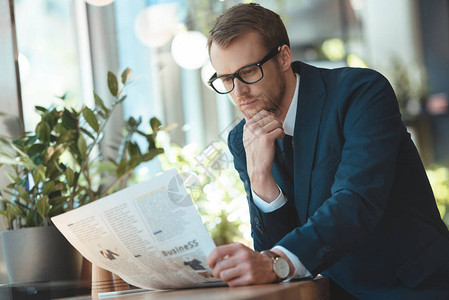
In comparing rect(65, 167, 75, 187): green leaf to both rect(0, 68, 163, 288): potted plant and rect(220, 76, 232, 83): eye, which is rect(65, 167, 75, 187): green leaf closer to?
rect(0, 68, 163, 288): potted plant

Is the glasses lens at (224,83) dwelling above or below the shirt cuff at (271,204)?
above

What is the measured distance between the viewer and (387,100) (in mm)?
1356

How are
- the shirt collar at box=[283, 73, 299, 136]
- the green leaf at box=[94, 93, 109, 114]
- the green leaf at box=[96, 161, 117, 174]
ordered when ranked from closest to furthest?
the shirt collar at box=[283, 73, 299, 136], the green leaf at box=[94, 93, 109, 114], the green leaf at box=[96, 161, 117, 174]

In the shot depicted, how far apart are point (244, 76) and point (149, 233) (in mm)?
655

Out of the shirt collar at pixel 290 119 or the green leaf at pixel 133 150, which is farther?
the green leaf at pixel 133 150

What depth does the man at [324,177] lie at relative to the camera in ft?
3.63

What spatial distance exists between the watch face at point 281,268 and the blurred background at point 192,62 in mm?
1382

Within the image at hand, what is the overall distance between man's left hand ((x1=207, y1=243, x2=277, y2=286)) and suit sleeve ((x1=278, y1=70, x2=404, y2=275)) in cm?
7

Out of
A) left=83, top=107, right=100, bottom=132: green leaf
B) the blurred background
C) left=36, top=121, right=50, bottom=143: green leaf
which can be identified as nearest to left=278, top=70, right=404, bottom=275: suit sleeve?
left=83, top=107, right=100, bottom=132: green leaf

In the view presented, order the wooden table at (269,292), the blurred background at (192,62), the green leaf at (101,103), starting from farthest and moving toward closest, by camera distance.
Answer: the blurred background at (192,62) → the green leaf at (101,103) → the wooden table at (269,292)

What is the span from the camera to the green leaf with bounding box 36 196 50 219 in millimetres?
1804

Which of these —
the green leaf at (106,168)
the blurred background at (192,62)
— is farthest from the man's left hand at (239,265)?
the green leaf at (106,168)

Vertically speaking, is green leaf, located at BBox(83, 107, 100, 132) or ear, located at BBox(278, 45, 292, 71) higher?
ear, located at BBox(278, 45, 292, 71)

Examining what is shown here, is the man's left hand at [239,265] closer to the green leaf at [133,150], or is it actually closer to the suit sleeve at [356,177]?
the suit sleeve at [356,177]
